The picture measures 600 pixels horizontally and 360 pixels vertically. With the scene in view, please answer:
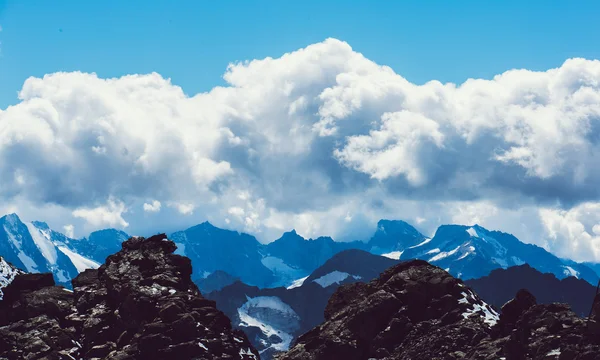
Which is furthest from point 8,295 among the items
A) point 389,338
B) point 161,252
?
point 389,338

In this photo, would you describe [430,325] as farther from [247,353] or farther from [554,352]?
[247,353]

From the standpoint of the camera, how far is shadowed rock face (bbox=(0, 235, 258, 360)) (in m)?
124

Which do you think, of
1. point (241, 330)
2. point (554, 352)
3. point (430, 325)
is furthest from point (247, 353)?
point (554, 352)

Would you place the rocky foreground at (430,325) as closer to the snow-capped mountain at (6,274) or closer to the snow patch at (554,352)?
the snow patch at (554,352)

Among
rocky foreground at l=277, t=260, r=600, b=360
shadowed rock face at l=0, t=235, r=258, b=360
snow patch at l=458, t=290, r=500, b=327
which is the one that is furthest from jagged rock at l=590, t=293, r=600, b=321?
shadowed rock face at l=0, t=235, r=258, b=360

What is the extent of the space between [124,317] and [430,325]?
160 feet

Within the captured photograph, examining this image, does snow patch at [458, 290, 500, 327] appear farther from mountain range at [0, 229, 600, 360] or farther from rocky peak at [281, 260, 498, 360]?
mountain range at [0, 229, 600, 360]

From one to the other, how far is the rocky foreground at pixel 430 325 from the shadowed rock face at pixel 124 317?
1479 cm

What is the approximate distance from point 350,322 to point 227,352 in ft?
65.6

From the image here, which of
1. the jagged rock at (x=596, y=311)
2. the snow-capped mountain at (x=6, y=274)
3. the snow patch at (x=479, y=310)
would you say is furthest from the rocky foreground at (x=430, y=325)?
the snow-capped mountain at (x=6, y=274)

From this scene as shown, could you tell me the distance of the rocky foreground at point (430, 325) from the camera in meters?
95.6

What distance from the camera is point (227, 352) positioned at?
126 metres

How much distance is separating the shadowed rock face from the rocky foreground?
14791 millimetres

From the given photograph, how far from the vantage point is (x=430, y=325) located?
113312 mm
